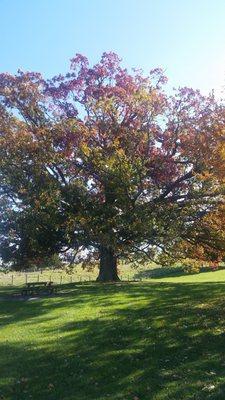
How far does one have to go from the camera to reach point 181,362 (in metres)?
9.96

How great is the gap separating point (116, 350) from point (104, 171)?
48.3 feet

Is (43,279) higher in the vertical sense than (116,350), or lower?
higher

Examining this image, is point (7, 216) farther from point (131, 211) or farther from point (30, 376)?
point (30, 376)

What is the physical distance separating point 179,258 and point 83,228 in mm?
8588

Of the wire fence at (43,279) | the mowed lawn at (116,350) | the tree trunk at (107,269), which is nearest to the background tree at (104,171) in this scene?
the tree trunk at (107,269)

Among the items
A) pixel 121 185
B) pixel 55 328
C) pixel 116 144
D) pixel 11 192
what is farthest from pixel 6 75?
pixel 55 328

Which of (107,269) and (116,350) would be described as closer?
(116,350)

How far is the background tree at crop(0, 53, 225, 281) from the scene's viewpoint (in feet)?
83.5

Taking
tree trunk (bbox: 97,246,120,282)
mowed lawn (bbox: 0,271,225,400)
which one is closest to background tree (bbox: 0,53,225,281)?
tree trunk (bbox: 97,246,120,282)

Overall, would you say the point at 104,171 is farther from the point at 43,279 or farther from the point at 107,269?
the point at 43,279

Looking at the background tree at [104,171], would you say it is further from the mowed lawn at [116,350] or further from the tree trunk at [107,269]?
the mowed lawn at [116,350]

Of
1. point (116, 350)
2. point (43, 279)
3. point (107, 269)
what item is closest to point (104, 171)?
point (107, 269)

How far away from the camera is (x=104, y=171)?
2519 centimetres

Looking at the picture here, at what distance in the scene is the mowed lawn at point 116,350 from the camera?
8.62 meters
